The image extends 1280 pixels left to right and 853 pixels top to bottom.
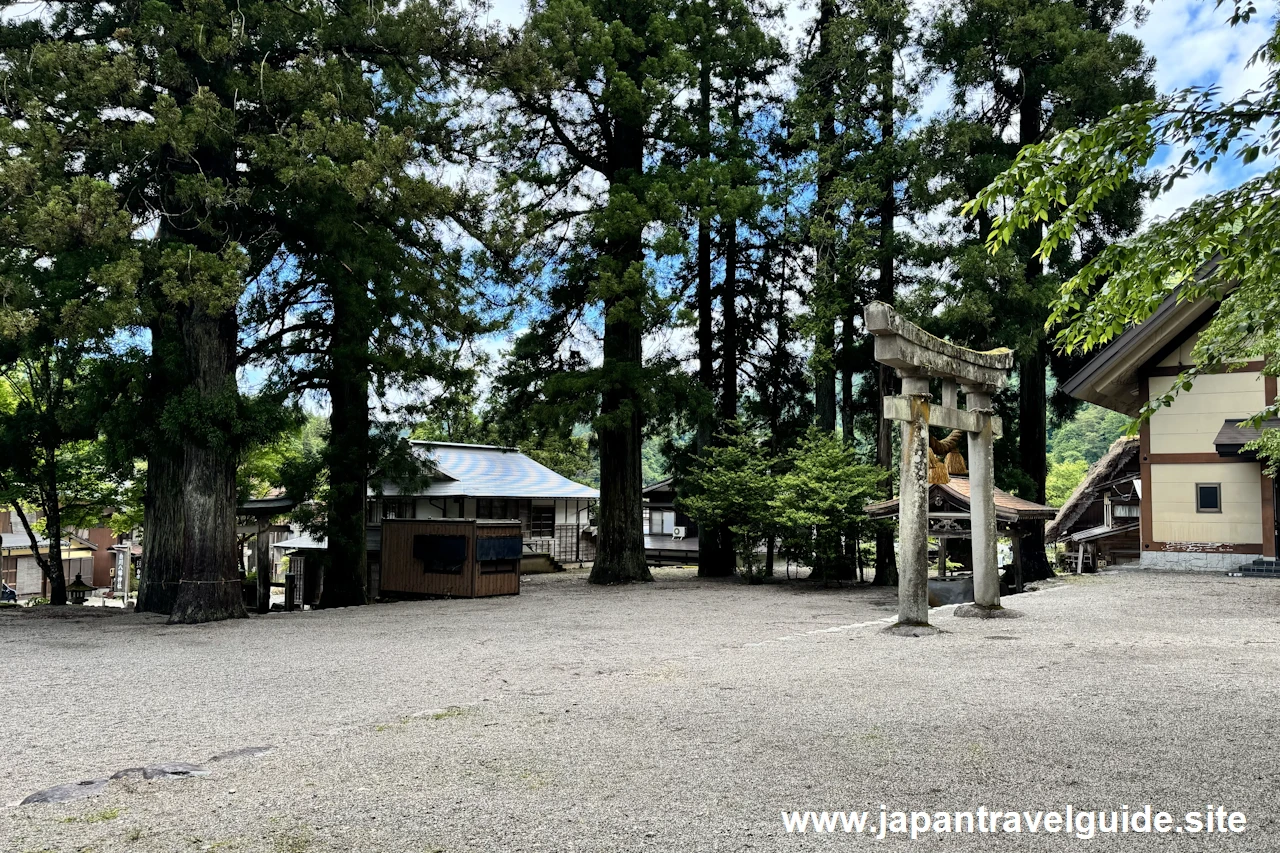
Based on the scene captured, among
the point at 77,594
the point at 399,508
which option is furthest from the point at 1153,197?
the point at 77,594

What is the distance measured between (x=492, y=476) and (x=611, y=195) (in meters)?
11.5

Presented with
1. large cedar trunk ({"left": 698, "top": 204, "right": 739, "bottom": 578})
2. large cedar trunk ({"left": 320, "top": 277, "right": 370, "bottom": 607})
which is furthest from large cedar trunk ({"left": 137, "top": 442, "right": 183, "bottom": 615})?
large cedar trunk ({"left": 698, "top": 204, "right": 739, "bottom": 578})

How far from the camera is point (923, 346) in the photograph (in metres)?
10.6

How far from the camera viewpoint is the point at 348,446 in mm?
15555

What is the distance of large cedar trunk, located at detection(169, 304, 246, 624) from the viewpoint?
12.4 m

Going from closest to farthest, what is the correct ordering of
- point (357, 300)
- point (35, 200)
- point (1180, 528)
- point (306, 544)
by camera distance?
1. point (35, 200)
2. point (357, 300)
3. point (1180, 528)
4. point (306, 544)

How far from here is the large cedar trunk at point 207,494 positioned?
12414mm

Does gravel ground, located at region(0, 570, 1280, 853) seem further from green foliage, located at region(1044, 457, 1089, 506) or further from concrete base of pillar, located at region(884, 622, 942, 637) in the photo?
green foliage, located at region(1044, 457, 1089, 506)

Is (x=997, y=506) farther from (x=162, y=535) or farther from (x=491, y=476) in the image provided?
(x=491, y=476)

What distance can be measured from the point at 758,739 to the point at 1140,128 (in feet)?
12.4

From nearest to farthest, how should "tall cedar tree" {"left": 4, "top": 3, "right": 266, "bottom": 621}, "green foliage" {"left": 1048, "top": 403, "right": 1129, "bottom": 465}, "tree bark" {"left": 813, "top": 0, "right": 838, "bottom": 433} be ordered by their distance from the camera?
→ 1. "tall cedar tree" {"left": 4, "top": 3, "right": 266, "bottom": 621}
2. "tree bark" {"left": 813, "top": 0, "right": 838, "bottom": 433}
3. "green foliage" {"left": 1048, "top": 403, "right": 1129, "bottom": 465}

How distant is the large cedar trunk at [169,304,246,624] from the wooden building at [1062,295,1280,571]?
655 inches

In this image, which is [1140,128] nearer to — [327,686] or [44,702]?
[327,686]

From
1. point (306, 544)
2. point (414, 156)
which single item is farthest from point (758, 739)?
point (306, 544)
